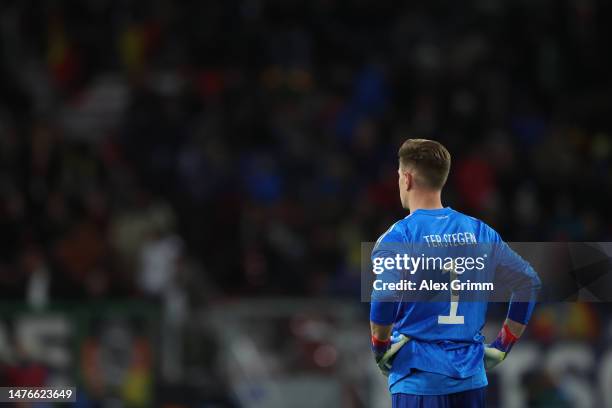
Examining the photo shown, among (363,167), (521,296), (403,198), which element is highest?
(363,167)

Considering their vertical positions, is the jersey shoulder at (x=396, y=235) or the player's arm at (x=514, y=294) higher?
the jersey shoulder at (x=396, y=235)

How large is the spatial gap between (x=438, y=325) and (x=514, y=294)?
45 cm

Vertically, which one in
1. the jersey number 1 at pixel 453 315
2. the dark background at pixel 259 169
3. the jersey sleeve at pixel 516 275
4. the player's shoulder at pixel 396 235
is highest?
the dark background at pixel 259 169

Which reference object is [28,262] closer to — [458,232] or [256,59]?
[256,59]

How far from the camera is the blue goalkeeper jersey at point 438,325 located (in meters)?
5.21

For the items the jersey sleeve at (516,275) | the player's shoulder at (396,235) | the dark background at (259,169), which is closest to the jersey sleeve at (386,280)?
the player's shoulder at (396,235)

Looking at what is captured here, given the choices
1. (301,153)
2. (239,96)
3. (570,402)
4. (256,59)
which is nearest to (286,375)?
(570,402)

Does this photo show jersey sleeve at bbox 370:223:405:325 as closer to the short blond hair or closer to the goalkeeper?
the goalkeeper

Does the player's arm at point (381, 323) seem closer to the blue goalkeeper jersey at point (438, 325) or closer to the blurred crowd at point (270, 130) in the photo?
the blue goalkeeper jersey at point (438, 325)

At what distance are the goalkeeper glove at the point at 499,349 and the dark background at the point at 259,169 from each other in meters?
5.09

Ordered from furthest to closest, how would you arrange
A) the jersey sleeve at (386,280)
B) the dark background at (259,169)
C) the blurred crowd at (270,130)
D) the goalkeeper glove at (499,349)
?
1. the blurred crowd at (270,130)
2. the dark background at (259,169)
3. the goalkeeper glove at (499,349)
4. the jersey sleeve at (386,280)

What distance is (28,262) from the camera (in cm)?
1136

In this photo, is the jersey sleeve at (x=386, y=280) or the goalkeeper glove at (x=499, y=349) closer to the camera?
the jersey sleeve at (x=386, y=280)

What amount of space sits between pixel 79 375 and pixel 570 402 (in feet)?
15.7
